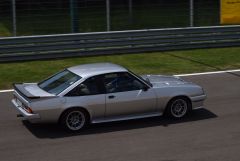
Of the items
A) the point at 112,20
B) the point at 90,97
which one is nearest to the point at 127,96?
the point at 90,97

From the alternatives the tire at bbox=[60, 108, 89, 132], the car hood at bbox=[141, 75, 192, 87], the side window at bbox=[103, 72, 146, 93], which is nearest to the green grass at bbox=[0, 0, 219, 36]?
the car hood at bbox=[141, 75, 192, 87]

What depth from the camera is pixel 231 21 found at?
22797mm

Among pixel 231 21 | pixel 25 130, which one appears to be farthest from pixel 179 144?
pixel 231 21

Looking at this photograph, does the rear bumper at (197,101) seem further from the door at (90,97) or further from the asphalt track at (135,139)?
the door at (90,97)

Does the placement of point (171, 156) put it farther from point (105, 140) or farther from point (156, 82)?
point (156, 82)

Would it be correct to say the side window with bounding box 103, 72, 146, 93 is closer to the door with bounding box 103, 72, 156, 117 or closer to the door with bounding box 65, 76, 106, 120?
the door with bounding box 103, 72, 156, 117

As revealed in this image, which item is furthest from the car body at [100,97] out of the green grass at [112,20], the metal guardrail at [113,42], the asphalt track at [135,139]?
the green grass at [112,20]

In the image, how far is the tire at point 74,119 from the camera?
1130 cm

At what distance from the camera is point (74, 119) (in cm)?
1143

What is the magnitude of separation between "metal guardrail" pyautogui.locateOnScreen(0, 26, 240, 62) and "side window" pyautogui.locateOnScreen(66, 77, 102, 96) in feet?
26.0

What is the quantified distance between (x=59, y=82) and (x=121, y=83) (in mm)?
1255

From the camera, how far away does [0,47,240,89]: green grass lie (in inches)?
679

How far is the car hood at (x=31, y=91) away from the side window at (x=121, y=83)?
3.90 ft

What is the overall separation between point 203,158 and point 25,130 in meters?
3.78
